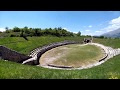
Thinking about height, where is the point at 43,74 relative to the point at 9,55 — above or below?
above

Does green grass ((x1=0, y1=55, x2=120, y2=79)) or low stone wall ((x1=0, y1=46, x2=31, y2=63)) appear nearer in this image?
green grass ((x1=0, y1=55, x2=120, y2=79))

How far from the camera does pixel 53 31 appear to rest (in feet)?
344

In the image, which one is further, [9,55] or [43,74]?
[9,55]

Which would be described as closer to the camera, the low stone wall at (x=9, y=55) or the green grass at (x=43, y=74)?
the green grass at (x=43, y=74)
